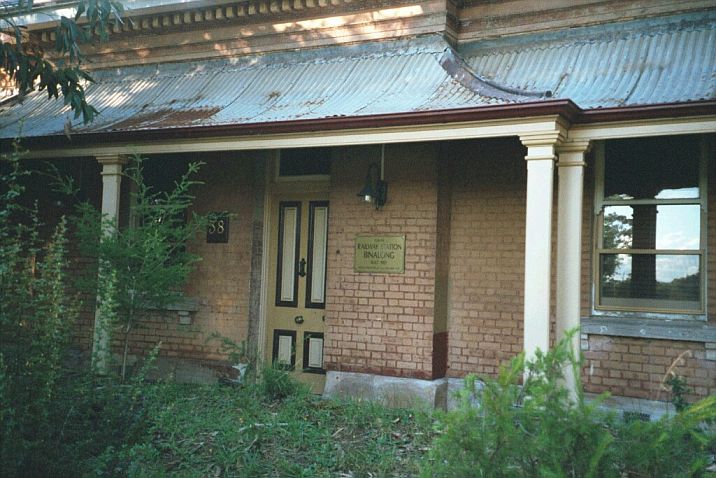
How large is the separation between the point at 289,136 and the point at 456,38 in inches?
103

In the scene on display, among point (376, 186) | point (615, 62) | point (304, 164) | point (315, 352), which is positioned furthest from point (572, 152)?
Answer: point (315, 352)

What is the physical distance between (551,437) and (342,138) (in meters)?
4.60

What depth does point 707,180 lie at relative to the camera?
7.23 m

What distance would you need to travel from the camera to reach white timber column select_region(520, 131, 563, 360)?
21.7ft

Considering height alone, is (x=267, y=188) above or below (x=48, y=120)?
below

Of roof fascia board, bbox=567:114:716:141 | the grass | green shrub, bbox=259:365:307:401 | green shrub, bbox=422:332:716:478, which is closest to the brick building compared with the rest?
roof fascia board, bbox=567:114:716:141

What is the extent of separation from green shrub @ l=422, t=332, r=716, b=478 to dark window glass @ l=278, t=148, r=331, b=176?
18.7ft

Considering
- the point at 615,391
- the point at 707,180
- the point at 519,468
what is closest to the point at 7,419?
the point at 519,468

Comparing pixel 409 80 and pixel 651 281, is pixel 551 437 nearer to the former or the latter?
pixel 651 281

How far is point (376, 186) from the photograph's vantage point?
844 centimetres

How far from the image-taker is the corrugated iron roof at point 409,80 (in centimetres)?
722

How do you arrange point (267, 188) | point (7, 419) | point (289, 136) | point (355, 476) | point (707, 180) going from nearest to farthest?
point (7, 419)
point (355, 476)
point (707, 180)
point (289, 136)
point (267, 188)

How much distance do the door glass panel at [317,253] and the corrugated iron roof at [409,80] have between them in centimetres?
152

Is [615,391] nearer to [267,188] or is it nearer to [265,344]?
[265,344]
